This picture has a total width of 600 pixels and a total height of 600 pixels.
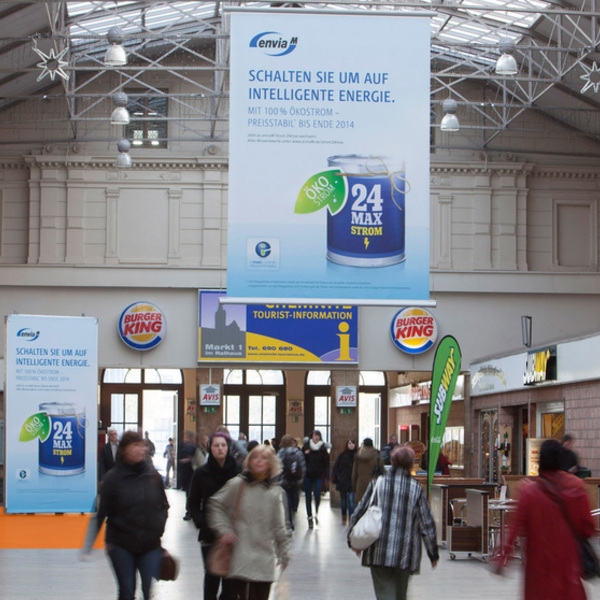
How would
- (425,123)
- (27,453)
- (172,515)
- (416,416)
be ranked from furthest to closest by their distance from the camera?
(416,416) → (172,515) → (27,453) → (425,123)

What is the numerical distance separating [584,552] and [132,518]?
2.88 m

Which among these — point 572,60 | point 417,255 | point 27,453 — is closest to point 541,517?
point 417,255

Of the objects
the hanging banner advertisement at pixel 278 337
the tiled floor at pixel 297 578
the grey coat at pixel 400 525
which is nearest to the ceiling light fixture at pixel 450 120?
the hanging banner advertisement at pixel 278 337

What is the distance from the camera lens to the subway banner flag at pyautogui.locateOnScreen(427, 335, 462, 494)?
12234 millimetres

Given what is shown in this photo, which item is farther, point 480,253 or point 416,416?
point 416,416

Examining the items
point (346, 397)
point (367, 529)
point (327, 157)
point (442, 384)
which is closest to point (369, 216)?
point (327, 157)

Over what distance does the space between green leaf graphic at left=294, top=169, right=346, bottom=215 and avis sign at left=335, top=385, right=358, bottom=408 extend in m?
16.8

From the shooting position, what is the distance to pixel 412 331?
94.0ft

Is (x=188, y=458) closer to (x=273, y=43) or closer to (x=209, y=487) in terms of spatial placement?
(x=273, y=43)

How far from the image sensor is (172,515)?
68.5 feet

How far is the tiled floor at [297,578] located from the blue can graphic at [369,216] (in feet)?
10.7

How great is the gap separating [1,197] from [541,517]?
25.3 metres

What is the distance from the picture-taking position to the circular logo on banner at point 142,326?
93.0 feet

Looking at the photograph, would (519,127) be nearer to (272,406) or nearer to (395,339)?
(395,339)
